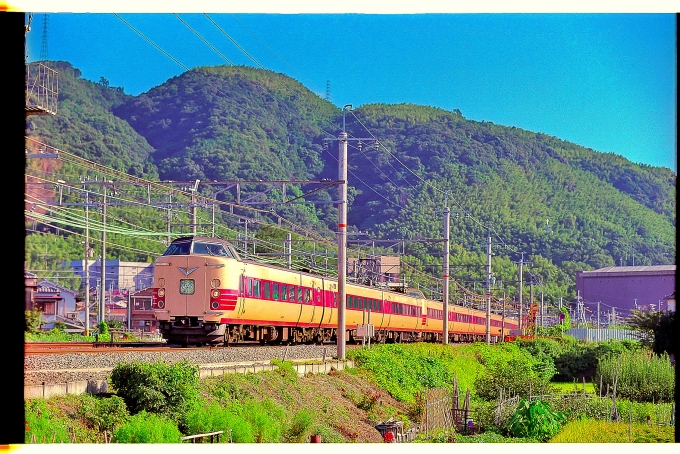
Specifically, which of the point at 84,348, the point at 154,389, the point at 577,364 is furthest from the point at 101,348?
the point at 577,364

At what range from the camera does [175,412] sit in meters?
14.1

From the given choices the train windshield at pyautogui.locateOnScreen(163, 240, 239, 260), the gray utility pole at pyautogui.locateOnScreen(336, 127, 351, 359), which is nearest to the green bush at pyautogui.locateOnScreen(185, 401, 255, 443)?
the train windshield at pyautogui.locateOnScreen(163, 240, 239, 260)

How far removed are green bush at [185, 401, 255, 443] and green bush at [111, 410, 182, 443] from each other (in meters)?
0.60

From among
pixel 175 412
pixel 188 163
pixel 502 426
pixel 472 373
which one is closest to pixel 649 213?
pixel 188 163

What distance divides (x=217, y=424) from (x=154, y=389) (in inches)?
42.0

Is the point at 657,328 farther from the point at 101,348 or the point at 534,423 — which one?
the point at 101,348

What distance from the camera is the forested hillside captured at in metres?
88.1

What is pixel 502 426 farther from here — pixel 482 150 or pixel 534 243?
pixel 482 150

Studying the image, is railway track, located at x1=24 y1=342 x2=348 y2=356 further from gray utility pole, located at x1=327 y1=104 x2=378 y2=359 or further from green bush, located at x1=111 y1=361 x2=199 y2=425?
green bush, located at x1=111 y1=361 x2=199 y2=425

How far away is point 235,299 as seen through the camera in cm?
2441

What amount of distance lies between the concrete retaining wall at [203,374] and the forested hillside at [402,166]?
55.4 m

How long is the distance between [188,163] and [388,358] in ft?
217

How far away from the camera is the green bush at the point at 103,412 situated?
12.8m
